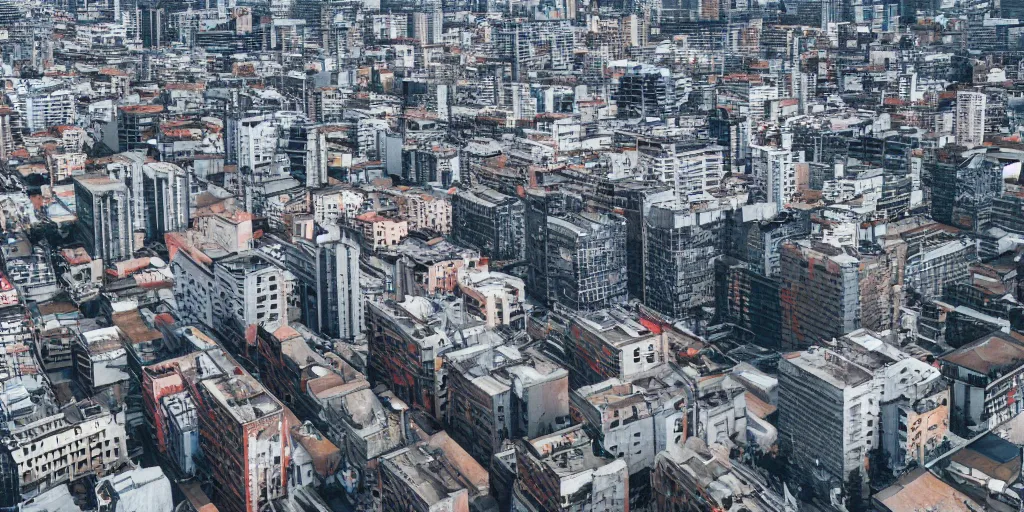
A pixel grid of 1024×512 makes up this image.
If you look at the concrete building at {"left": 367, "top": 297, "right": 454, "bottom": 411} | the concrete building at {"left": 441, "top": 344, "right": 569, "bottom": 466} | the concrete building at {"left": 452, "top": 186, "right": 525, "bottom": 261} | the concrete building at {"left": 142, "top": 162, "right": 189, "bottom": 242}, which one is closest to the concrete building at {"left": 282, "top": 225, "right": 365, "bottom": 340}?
the concrete building at {"left": 367, "top": 297, "right": 454, "bottom": 411}

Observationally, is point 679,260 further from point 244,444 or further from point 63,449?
point 63,449

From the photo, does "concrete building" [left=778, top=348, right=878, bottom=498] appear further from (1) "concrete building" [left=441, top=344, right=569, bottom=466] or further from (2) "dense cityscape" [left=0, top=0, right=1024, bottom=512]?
(1) "concrete building" [left=441, top=344, right=569, bottom=466]

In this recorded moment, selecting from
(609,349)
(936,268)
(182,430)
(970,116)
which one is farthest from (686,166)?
(182,430)

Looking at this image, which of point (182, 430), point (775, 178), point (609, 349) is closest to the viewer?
point (182, 430)

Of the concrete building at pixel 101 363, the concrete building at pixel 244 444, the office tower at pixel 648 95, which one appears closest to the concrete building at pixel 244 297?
the concrete building at pixel 101 363

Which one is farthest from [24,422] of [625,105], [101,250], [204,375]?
[625,105]

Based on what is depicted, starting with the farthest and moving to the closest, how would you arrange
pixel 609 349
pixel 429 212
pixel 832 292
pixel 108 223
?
pixel 429 212 → pixel 108 223 → pixel 832 292 → pixel 609 349
